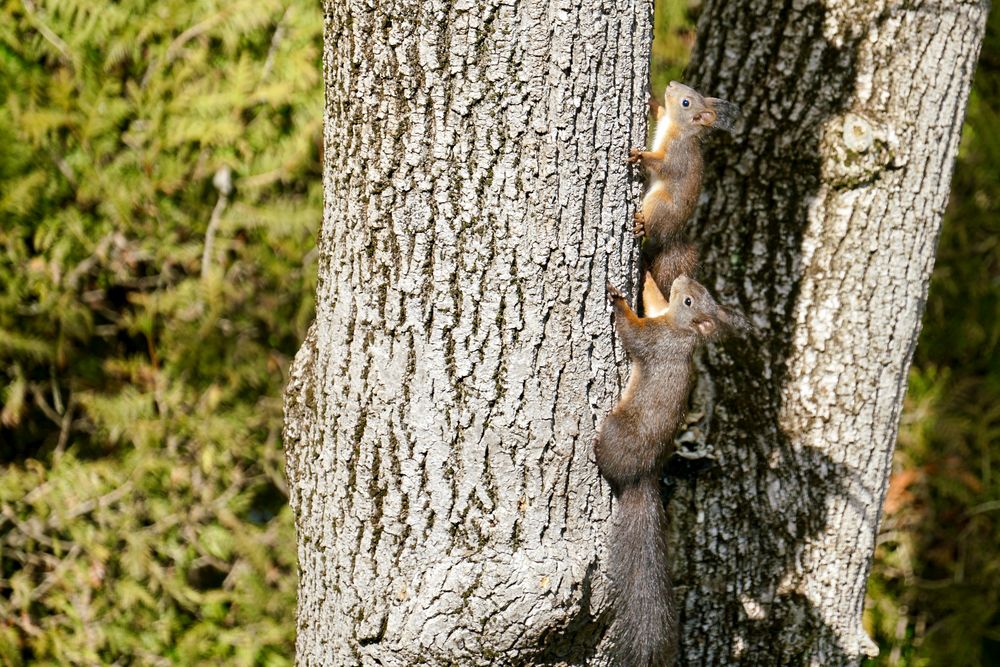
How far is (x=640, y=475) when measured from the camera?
2223 mm

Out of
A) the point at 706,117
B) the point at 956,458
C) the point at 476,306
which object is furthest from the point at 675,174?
the point at 956,458

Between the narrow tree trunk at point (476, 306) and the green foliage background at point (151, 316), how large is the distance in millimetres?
2135

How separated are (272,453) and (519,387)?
2576 millimetres

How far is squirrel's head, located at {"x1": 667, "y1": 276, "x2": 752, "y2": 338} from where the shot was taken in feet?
→ 8.68

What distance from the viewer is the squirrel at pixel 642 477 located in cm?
211

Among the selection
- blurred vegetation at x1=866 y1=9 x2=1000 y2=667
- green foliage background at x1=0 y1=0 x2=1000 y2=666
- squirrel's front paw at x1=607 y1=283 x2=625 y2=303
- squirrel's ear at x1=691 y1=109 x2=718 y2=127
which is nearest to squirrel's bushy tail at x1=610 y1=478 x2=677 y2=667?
squirrel's front paw at x1=607 y1=283 x2=625 y2=303

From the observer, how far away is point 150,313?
4.04 metres

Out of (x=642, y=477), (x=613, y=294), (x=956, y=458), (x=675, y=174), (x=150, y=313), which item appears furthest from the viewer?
(x=956, y=458)

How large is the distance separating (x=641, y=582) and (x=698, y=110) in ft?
4.80

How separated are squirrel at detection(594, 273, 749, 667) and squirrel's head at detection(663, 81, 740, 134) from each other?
2.54 ft

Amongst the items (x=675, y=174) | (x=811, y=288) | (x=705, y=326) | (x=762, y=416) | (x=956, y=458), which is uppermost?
(x=675, y=174)

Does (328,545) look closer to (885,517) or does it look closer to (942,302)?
(885,517)

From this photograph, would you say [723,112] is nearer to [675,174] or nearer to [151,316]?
[675,174]

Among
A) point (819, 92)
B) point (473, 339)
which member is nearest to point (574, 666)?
point (473, 339)
